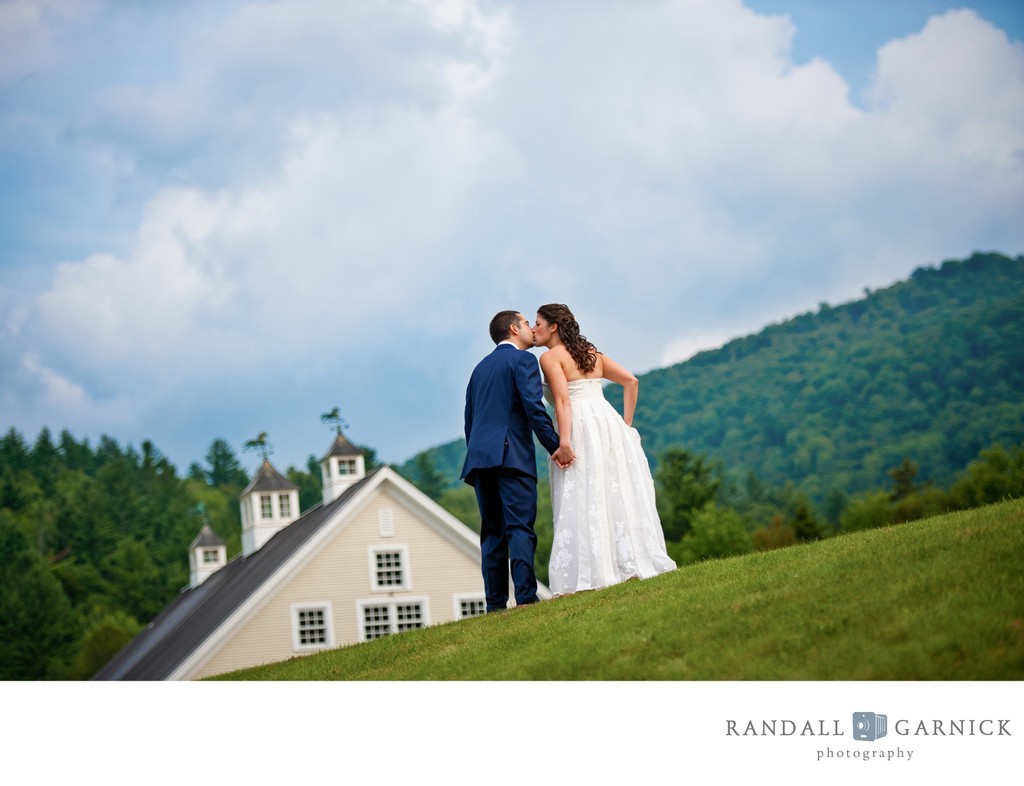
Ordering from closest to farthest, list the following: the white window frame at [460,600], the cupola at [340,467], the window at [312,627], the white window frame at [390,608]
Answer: the window at [312,627]
the white window frame at [390,608]
the white window frame at [460,600]
the cupola at [340,467]

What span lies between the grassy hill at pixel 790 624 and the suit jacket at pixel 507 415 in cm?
146

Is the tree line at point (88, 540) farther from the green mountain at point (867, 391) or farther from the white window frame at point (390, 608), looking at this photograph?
the green mountain at point (867, 391)

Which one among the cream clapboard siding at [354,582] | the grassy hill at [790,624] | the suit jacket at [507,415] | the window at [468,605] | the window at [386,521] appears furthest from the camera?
the window at [468,605]

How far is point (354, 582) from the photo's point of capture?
35.4 meters

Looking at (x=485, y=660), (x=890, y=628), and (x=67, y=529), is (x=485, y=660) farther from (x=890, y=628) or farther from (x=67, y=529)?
(x=67, y=529)

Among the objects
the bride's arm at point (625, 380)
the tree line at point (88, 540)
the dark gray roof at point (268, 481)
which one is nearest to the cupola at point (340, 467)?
A: the dark gray roof at point (268, 481)

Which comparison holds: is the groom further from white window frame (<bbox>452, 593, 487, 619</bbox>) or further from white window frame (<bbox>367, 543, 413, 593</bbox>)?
white window frame (<bbox>452, 593, 487, 619</bbox>)

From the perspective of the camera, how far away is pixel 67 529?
290 ft

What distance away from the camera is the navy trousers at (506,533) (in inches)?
453

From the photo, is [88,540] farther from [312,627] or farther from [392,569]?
[312,627]

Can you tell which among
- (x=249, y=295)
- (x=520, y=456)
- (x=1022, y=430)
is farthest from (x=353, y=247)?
(x=520, y=456)

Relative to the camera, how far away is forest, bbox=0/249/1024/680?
67.5 m
